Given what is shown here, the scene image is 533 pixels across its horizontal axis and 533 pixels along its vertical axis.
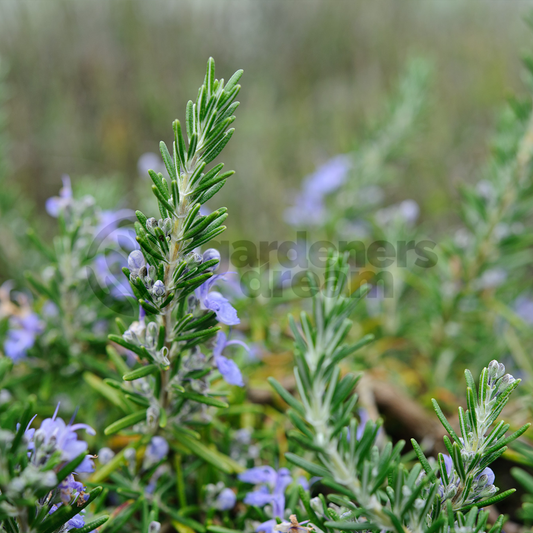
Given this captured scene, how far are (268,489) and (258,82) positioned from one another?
15.0 ft

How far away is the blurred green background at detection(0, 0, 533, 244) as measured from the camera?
3697 millimetres

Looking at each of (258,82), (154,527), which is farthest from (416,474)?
(258,82)

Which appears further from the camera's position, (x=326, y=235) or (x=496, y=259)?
(x=326, y=235)

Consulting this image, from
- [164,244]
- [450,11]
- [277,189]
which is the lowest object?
[164,244]

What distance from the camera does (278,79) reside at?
5.06 meters

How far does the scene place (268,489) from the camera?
2.85ft

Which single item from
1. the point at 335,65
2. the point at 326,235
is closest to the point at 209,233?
the point at 326,235

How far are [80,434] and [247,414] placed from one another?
15.5 inches

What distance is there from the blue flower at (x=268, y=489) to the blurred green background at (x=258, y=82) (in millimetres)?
2363

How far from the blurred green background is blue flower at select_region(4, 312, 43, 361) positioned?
181cm

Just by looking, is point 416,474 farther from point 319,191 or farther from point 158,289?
point 319,191

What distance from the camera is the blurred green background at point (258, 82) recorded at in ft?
12.1

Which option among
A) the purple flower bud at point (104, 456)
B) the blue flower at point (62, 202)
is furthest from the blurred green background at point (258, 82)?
the purple flower bud at point (104, 456)

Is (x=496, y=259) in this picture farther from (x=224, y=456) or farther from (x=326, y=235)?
(x=224, y=456)
